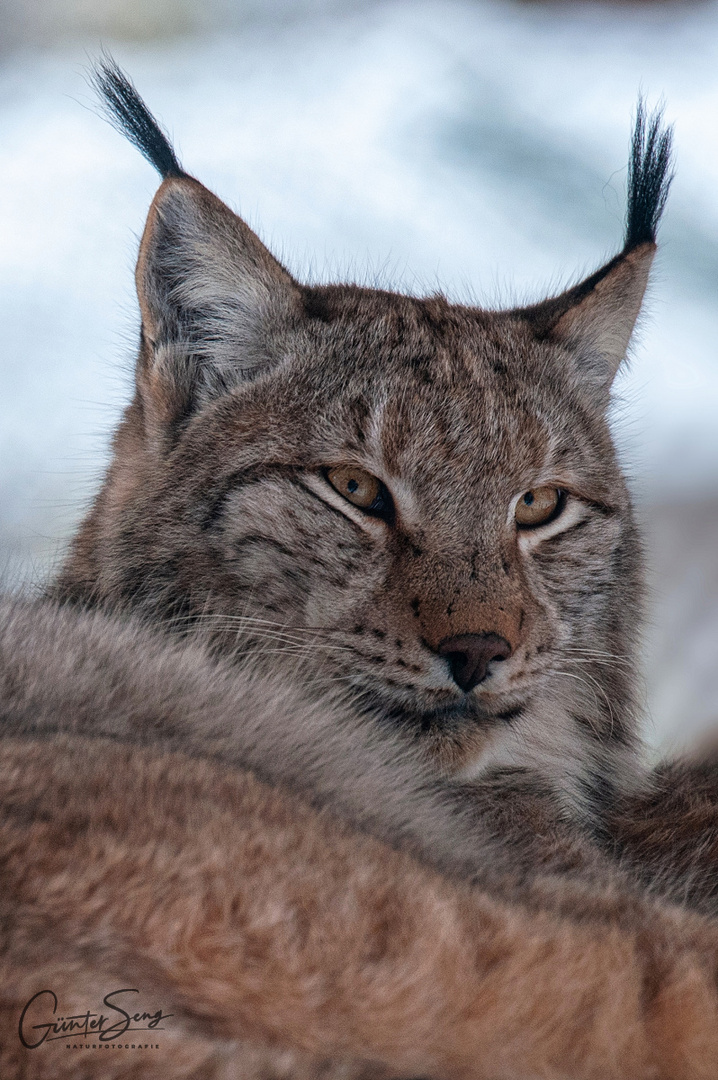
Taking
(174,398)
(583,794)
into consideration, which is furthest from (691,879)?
(174,398)

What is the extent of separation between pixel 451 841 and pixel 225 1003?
485mm

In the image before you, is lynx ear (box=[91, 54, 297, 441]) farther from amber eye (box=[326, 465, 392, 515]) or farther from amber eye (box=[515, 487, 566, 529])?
amber eye (box=[515, 487, 566, 529])

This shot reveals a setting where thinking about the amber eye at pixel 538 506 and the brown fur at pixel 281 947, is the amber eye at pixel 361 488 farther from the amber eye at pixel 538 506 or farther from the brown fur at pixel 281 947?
the brown fur at pixel 281 947

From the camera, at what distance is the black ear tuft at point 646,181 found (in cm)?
219

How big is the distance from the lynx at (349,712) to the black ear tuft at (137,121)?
10 millimetres

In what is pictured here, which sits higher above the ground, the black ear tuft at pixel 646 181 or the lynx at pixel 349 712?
the black ear tuft at pixel 646 181

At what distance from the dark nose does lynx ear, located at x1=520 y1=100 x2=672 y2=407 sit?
76cm

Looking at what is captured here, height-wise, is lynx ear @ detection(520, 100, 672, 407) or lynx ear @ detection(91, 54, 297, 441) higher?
lynx ear @ detection(520, 100, 672, 407)

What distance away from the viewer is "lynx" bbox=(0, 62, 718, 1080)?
993 mm

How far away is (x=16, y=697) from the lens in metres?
1.34

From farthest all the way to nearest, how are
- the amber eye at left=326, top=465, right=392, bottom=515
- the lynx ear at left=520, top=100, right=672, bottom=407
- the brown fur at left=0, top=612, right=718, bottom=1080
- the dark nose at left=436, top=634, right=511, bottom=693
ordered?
1. the lynx ear at left=520, top=100, right=672, bottom=407
2. the amber eye at left=326, top=465, right=392, bottom=515
3. the dark nose at left=436, top=634, right=511, bottom=693
4. the brown fur at left=0, top=612, right=718, bottom=1080

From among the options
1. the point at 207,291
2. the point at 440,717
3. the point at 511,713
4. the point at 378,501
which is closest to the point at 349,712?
the point at 440,717

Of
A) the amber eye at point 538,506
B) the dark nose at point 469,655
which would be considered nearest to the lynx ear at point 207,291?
the amber eye at point 538,506

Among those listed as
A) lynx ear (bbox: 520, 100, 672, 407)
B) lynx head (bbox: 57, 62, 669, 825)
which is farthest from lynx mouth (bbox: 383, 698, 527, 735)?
lynx ear (bbox: 520, 100, 672, 407)
